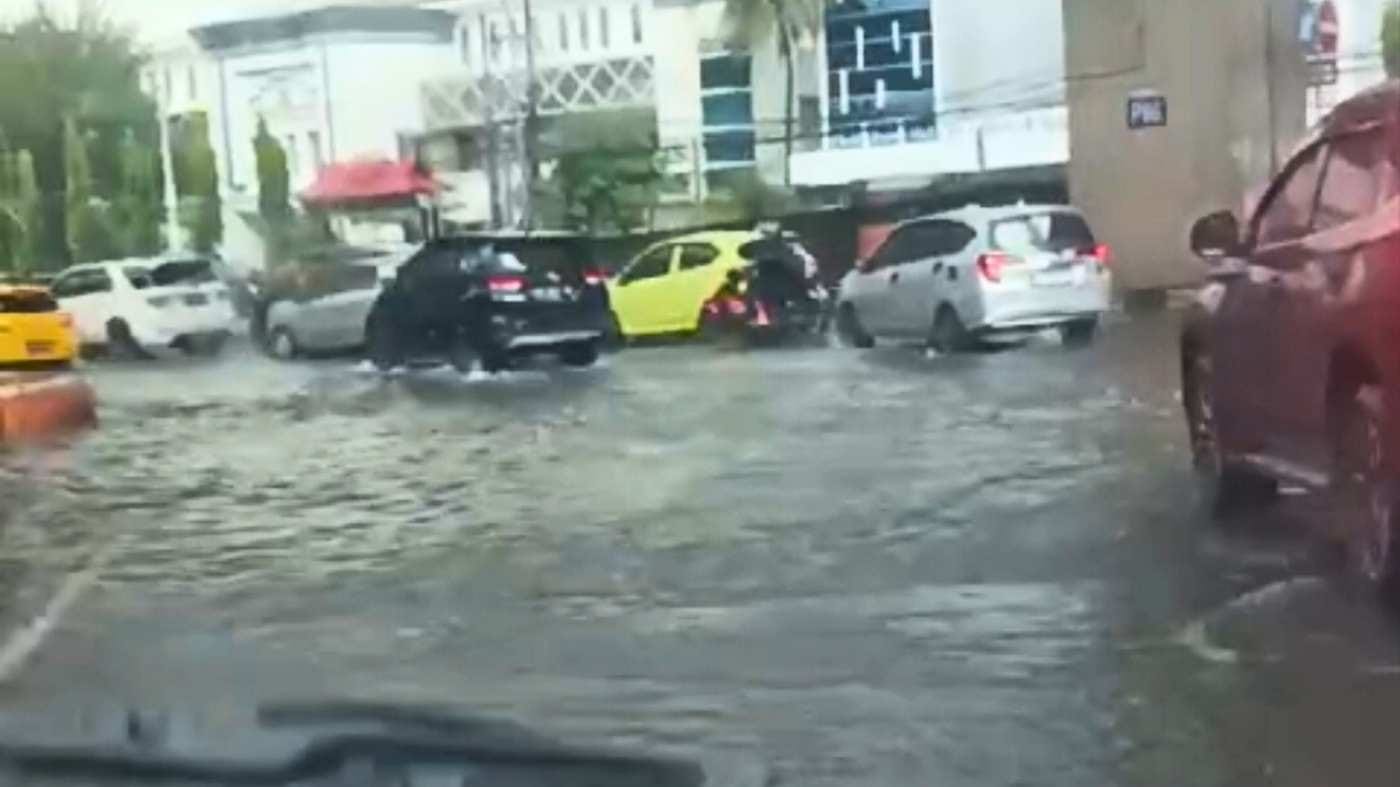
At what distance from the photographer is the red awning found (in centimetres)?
1209

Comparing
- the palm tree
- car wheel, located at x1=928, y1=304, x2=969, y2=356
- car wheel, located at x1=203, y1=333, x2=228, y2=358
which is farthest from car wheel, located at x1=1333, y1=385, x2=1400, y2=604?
car wheel, located at x1=203, y1=333, x2=228, y2=358

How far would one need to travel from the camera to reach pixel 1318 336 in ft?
21.3

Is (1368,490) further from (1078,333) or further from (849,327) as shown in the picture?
(849,327)

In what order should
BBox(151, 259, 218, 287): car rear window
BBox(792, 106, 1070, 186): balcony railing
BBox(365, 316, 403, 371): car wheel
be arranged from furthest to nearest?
BBox(365, 316, 403, 371): car wheel, BBox(151, 259, 218, 287): car rear window, BBox(792, 106, 1070, 186): balcony railing

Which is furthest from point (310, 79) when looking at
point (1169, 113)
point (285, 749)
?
point (285, 749)

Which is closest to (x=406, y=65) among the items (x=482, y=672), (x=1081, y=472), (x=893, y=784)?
(x=1081, y=472)

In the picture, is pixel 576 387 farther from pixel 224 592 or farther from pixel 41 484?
pixel 224 592

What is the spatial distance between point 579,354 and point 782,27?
3.20m

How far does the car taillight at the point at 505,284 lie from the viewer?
1385cm

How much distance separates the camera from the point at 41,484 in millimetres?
10320

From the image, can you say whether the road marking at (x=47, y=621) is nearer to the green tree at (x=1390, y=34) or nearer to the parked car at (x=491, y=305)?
the green tree at (x=1390, y=34)

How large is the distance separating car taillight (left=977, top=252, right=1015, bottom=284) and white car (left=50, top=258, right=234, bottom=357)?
3386 millimetres

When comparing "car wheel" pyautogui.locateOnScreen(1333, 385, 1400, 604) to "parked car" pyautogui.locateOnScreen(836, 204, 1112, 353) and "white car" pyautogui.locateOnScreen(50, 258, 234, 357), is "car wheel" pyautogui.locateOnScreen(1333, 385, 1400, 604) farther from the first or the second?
"white car" pyautogui.locateOnScreen(50, 258, 234, 357)

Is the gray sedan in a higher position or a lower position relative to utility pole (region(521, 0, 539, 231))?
lower
